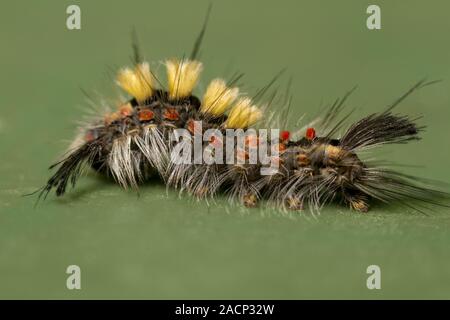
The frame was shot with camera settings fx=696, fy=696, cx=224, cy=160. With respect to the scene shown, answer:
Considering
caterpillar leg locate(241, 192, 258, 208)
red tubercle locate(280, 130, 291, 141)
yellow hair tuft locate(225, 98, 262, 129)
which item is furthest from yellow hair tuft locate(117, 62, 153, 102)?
caterpillar leg locate(241, 192, 258, 208)

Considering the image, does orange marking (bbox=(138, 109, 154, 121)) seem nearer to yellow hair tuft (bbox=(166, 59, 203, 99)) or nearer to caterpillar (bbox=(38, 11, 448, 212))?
caterpillar (bbox=(38, 11, 448, 212))

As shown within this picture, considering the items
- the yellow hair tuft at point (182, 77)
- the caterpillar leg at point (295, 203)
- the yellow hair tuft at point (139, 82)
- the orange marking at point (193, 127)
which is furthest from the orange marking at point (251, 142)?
the yellow hair tuft at point (139, 82)

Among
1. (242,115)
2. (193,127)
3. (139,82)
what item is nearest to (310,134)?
(242,115)

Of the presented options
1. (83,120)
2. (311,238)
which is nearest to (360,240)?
(311,238)

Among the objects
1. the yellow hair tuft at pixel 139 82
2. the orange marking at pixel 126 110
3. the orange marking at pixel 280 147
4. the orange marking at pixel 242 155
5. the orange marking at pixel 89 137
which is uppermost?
the yellow hair tuft at pixel 139 82

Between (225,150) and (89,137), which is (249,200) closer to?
(225,150)

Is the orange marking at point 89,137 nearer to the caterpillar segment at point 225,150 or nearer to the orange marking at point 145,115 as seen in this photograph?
the caterpillar segment at point 225,150

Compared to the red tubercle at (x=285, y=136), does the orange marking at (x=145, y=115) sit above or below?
above
